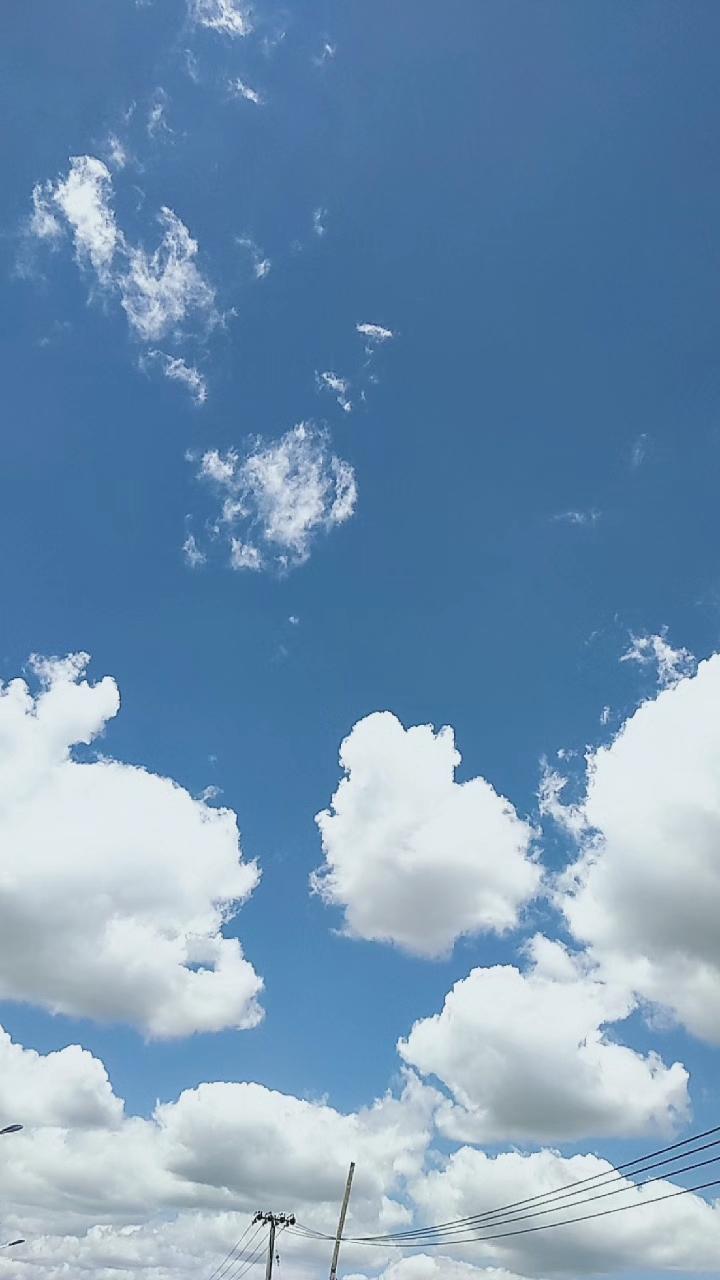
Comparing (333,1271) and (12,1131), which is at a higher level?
(12,1131)

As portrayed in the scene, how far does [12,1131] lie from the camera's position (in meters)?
56.6

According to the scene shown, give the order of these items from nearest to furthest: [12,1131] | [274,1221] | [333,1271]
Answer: [12,1131], [333,1271], [274,1221]

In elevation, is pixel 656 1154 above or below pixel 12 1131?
below

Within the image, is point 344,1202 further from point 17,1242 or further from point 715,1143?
point 715,1143

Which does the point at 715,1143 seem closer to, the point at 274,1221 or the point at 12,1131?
the point at 12,1131

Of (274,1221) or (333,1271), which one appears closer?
(333,1271)

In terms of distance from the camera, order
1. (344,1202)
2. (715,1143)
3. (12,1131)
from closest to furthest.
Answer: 1. (715,1143)
2. (12,1131)
3. (344,1202)

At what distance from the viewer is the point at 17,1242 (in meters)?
88.2

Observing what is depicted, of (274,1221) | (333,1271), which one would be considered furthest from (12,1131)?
(274,1221)

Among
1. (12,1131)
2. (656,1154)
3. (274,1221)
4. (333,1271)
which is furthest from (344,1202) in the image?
(656,1154)

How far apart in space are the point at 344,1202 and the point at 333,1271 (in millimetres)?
6815

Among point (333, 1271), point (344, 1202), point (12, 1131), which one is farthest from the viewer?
point (344, 1202)

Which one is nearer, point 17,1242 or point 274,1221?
point 17,1242

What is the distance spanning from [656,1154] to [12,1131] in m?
33.3
